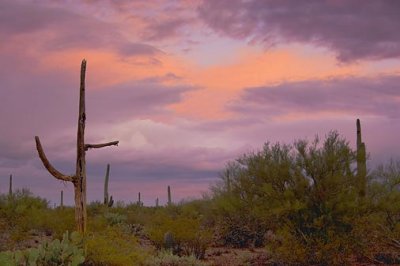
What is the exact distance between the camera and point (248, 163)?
24.0 m

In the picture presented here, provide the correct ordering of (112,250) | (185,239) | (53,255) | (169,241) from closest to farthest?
(53,255), (112,250), (185,239), (169,241)

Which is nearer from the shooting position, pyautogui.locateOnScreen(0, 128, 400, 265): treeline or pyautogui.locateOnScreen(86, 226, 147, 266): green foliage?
pyautogui.locateOnScreen(86, 226, 147, 266): green foliage

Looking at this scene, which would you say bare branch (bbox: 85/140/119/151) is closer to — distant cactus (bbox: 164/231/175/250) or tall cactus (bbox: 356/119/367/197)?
distant cactus (bbox: 164/231/175/250)

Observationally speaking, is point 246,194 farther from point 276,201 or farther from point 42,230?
point 42,230

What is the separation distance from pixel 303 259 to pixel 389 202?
3.69 m

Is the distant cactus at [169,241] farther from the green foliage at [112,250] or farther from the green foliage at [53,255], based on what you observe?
the green foliage at [53,255]

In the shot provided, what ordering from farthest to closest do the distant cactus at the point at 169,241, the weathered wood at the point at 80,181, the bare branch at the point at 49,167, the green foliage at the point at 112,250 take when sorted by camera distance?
the distant cactus at the point at 169,241
the weathered wood at the point at 80,181
the bare branch at the point at 49,167
the green foliage at the point at 112,250

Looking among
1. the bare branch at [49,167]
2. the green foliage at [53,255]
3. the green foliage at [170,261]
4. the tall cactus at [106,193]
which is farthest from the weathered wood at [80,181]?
the tall cactus at [106,193]

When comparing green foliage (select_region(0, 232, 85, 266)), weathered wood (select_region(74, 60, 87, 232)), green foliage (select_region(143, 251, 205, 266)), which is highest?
weathered wood (select_region(74, 60, 87, 232))

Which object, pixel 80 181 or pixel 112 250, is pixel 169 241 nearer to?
pixel 80 181

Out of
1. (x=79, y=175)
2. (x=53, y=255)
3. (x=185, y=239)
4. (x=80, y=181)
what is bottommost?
(x=53, y=255)

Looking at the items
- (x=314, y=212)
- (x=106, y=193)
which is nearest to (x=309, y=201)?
(x=314, y=212)

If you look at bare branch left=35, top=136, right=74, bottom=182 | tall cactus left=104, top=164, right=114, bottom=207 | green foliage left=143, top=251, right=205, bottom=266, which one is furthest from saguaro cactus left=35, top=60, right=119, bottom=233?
tall cactus left=104, top=164, right=114, bottom=207

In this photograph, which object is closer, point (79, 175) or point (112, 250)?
point (112, 250)
